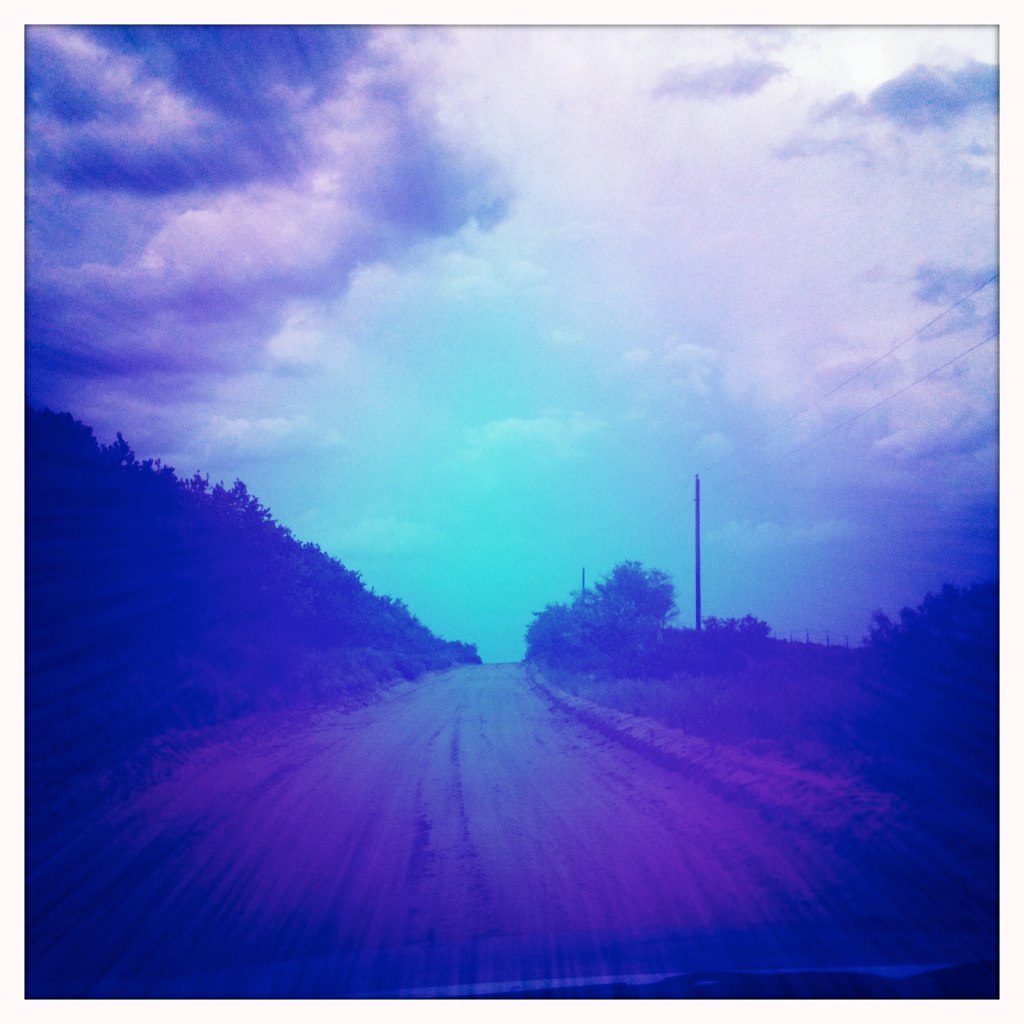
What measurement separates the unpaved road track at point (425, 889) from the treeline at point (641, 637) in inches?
483

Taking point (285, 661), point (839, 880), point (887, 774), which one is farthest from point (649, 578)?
point (839, 880)

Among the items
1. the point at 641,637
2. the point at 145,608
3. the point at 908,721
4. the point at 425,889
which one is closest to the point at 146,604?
the point at 145,608

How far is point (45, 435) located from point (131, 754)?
16.9 ft

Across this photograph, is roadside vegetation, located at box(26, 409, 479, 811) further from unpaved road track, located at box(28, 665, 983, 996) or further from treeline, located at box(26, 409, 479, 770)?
unpaved road track, located at box(28, 665, 983, 996)

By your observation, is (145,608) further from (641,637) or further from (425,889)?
(641,637)

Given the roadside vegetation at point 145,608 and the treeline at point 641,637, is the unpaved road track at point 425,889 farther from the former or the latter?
the treeline at point 641,637

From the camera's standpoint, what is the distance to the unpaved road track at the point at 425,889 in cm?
453

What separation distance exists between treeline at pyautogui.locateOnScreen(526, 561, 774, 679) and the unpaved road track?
12.3 meters

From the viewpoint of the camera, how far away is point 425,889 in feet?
18.0

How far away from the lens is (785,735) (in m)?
10.5

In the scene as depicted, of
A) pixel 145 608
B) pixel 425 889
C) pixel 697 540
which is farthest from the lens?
pixel 697 540

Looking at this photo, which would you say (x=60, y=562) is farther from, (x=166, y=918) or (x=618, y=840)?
(x=618, y=840)

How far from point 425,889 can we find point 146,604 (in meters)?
9.58

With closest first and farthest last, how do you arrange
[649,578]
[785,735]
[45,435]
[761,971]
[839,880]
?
[761,971] < [839,880] < [45,435] < [785,735] < [649,578]
